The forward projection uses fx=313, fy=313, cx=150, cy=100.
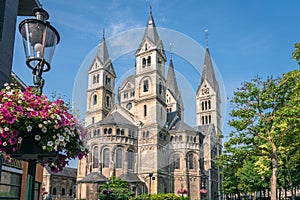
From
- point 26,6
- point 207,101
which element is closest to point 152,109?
point 207,101

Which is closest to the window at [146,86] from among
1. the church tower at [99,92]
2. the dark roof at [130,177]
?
the church tower at [99,92]

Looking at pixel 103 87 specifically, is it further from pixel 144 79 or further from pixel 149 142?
pixel 149 142

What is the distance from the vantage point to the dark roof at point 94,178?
48.2 meters

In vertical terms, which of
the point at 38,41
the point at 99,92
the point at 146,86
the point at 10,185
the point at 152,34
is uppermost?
the point at 152,34

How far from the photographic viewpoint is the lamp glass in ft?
18.9

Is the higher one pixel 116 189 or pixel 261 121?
pixel 261 121

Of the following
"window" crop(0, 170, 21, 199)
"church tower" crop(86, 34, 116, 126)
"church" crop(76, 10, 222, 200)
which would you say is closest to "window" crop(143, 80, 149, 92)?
"church" crop(76, 10, 222, 200)

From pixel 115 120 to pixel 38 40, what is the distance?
49.3m

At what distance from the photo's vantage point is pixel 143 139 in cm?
5578

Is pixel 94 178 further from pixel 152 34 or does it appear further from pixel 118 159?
pixel 152 34

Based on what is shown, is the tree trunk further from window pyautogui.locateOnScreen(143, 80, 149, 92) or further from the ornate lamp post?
window pyautogui.locateOnScreen(143, 80, 149, 92)

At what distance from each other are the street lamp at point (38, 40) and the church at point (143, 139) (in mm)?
41187

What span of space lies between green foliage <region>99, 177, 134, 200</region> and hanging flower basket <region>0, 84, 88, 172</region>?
34.4m

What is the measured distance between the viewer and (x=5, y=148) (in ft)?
15.4
